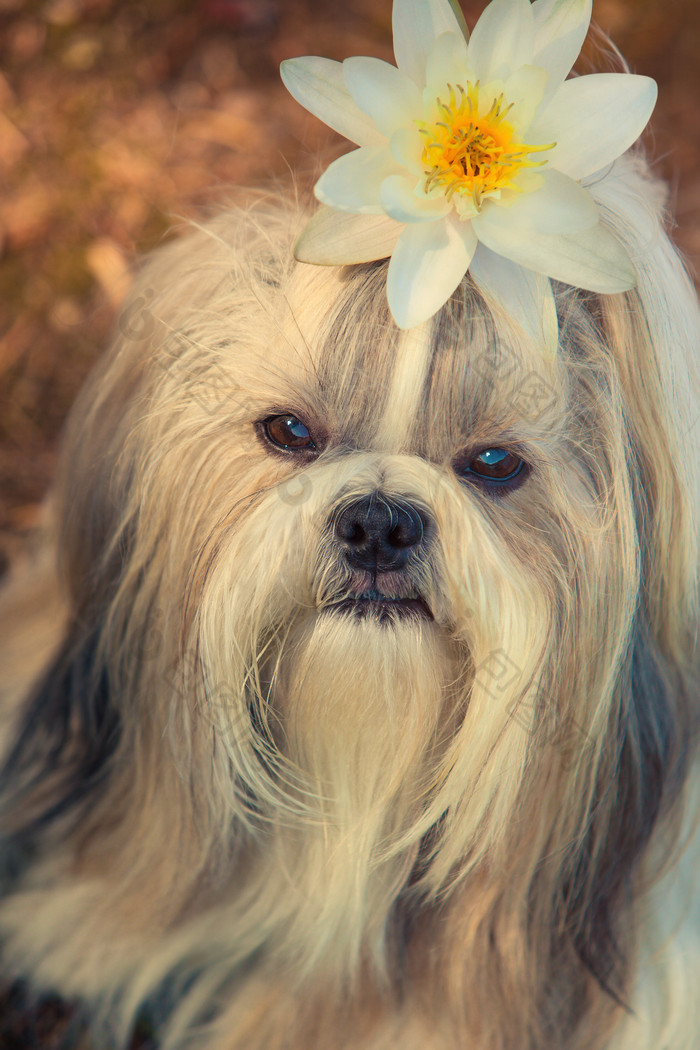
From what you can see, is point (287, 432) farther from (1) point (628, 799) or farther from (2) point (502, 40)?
(1) point (628, 799)

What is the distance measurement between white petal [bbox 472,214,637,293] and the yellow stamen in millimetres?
43

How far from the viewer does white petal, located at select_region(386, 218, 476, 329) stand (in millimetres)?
Result: 917

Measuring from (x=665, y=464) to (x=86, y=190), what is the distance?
188cm

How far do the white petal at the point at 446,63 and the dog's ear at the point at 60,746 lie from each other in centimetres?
81

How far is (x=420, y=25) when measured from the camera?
92 cm

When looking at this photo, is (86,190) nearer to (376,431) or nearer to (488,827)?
(376,431)

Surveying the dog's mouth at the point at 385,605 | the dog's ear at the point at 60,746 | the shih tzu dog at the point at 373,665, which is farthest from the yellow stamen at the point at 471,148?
the dog's ear at the point at 60,746

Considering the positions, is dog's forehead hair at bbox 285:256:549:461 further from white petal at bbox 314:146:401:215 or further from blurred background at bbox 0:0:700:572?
blurred background at bbox 0:0:700:572

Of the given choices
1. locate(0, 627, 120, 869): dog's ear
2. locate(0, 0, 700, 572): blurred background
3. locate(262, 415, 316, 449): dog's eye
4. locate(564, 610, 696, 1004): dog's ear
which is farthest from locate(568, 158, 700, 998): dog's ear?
locate(0, 0, 700, 572): blurred background

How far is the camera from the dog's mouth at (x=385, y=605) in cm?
101

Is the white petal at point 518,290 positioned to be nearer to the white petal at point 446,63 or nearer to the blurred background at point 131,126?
the white petal at point 446,63

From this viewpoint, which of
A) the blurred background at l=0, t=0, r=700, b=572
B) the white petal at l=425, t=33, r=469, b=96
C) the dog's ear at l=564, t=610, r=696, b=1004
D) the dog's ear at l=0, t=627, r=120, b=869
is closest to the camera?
the white petal at l=425, t=33, r=469, b=96

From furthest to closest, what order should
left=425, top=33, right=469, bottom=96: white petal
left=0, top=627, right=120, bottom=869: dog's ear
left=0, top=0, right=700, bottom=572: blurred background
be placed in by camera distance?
left=0, top=0, right=700, bottom=572: blurred background → left=0, top=627, right=120, bottom=869: dog's ear → left=425, top=33, right=469, bottom=96: white petal
